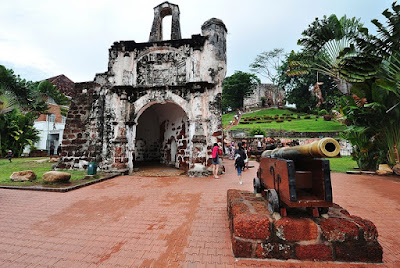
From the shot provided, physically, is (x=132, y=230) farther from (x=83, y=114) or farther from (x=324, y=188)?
(x=83, y=114)

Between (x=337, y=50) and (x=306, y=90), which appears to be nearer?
(x=337, y=50)

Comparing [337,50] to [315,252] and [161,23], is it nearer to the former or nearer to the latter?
[161,23]

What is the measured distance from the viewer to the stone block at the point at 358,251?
218 centimetres

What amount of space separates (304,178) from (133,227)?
2.81 meters

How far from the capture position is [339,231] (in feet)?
7.25

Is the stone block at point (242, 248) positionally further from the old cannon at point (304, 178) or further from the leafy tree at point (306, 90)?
the leafy tree at point (306, 90)

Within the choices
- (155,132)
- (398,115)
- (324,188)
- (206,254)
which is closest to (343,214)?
(324,188)

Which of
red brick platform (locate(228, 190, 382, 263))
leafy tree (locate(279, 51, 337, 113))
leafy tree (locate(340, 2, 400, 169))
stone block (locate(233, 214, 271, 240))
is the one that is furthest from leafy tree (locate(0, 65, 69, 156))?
leafy tree (locate(279, 51, 337, 113))

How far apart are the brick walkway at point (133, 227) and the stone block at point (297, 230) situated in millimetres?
275

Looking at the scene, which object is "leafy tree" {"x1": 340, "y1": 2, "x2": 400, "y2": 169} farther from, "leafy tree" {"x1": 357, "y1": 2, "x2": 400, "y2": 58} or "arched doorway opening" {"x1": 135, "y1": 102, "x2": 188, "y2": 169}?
"arched doorway opening" {"x1": 135, "y1": 102, "x2": 188, "y2": 169}

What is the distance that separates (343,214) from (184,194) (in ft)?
12.1

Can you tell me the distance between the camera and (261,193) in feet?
12.0

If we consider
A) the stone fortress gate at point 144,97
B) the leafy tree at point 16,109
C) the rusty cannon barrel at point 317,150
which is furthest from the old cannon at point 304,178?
the leafy tree at point 16,109

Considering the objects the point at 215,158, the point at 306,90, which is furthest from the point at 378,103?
the point at 306,90
